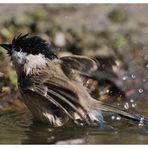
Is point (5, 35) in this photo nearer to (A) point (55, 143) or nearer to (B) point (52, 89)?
(B) point (52, 89)

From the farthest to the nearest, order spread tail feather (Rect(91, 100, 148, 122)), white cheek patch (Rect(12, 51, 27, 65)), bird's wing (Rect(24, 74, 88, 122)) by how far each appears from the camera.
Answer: white cheek patch (Rect(12, 51, 27, 65)) → spread tail feather (Rect(91, 100, 148, 122)) → bird's wing (Rect(24, 74, 88, 122))

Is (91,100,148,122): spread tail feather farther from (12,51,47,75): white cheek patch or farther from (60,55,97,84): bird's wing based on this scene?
(12,51,47,75): white cheek patch

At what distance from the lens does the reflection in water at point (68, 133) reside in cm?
646

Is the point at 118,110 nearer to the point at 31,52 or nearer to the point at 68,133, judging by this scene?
the point at 68,133

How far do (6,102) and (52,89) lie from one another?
1185 millimetres

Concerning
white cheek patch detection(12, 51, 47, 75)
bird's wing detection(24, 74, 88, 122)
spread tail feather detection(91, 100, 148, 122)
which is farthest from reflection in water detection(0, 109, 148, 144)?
white cheek patch detection(12, 51, 47, 75)

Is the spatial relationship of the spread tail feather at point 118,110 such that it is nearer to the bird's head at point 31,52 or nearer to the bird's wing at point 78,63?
the bird's wing at point 78,63

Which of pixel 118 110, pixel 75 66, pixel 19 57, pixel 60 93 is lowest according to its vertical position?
pixel 118 110

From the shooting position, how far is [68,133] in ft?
22.3

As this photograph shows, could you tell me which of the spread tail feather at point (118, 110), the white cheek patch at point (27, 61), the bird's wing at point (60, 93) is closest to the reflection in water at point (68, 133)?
the spread tail feather at point (118, 110)

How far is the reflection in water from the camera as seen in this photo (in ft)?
21.2

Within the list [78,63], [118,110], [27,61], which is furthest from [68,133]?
[27,61]

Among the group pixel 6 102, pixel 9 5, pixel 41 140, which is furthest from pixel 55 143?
pixel 9 5

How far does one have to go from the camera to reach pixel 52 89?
704 centimetres
